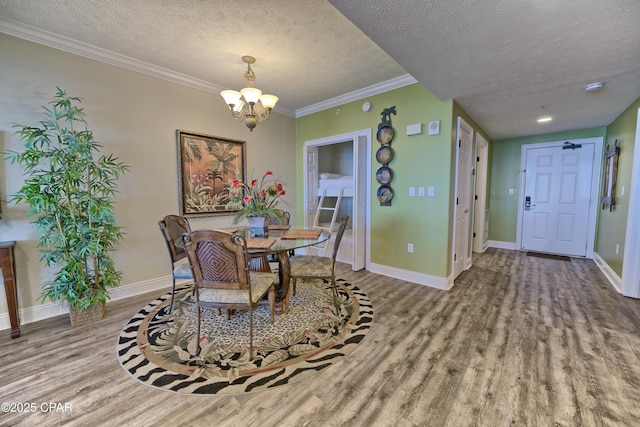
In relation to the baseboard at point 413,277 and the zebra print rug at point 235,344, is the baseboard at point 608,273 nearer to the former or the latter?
the baseboard at point 413,277

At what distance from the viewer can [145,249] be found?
299 centimetres

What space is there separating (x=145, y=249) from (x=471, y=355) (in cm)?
344

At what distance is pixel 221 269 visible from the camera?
1740 millimetres

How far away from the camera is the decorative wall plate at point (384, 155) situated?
134 inches

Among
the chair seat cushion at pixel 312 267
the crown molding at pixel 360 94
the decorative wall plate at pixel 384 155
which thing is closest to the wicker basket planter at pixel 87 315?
the chair seat cushion at pixel 312 267

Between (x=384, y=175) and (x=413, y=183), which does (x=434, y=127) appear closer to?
(x=413, y=183)

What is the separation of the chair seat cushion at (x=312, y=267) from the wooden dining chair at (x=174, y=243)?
38.6 inches

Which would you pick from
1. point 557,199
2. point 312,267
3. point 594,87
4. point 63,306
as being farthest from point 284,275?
point 557,199

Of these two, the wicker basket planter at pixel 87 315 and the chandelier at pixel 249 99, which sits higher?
the chandelier at pixel 249 99

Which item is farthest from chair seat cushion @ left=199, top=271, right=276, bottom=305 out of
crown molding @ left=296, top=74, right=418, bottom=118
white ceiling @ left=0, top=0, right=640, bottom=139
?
crown molding @ left=296, top=74, right=418, bottom=118

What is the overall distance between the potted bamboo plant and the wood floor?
0.34 meters

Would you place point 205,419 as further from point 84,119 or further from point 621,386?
point 84,119

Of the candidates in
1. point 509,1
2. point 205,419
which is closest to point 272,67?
point 509,1

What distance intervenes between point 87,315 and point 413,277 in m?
3.53
